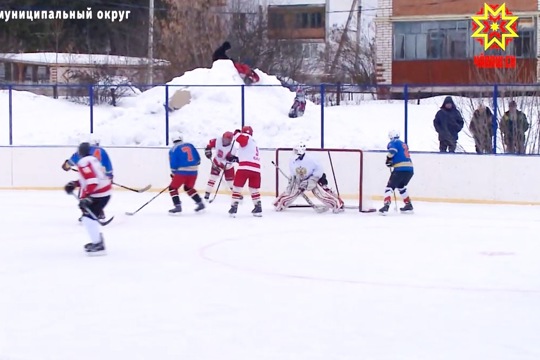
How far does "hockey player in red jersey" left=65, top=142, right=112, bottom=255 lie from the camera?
9211 mm

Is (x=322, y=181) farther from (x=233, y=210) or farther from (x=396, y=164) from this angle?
(x=233, y=210)

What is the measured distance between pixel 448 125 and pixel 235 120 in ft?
14.8

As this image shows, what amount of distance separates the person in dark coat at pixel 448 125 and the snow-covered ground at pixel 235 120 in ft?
4.40

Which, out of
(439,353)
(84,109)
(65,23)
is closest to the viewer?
(439,353)

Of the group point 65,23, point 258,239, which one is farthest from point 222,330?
point 65,23

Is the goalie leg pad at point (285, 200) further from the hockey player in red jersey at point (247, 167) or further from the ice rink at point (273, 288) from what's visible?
the ice rink at point (273, 288)

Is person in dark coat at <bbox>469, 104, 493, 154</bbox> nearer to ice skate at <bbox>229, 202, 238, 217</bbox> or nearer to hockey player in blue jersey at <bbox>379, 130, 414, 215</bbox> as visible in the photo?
hockey player in blue jersey at <bbox>379, 130, 414, 215</bbox>

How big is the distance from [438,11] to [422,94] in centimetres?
1007

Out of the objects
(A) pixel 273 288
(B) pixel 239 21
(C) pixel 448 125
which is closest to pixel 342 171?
(C) pixel 448 125

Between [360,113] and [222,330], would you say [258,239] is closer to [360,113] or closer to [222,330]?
[222,330]

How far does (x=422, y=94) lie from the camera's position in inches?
912

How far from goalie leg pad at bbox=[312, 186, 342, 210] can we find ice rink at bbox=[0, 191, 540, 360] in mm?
412

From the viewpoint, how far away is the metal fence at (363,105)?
15062mm

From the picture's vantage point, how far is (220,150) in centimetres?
1425
